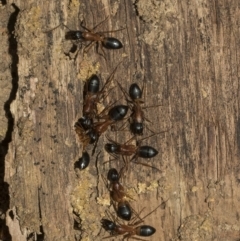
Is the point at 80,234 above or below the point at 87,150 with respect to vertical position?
below

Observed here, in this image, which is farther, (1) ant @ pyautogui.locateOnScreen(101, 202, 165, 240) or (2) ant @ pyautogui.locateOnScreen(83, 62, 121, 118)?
(1) ant @ pyautogui.locateOnScreen(101, 202, 165, 240)

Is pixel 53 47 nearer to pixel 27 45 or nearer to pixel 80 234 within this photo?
pixel 27 45

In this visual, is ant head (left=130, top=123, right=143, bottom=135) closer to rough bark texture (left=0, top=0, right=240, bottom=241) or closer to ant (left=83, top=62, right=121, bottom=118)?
rough bark texture (left=0, top=0, right=240, bottom=241)

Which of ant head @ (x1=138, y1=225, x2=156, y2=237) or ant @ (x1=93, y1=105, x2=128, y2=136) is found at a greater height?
ant @ (x1=93, y1=105, x2=128, y2=136)

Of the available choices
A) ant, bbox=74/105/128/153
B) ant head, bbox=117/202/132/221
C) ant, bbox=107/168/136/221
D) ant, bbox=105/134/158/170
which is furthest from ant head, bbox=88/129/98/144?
→ ant head, bbox=117/202/132/221

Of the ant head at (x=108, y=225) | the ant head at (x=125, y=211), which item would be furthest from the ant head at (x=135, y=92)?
the ant head at (x=108, y=225)

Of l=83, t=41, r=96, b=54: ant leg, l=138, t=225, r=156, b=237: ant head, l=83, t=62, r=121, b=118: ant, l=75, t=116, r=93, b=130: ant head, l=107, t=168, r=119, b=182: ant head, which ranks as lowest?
l=138, t=225, r=156, b=237: ant head

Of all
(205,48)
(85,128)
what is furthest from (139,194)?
(205,48)
